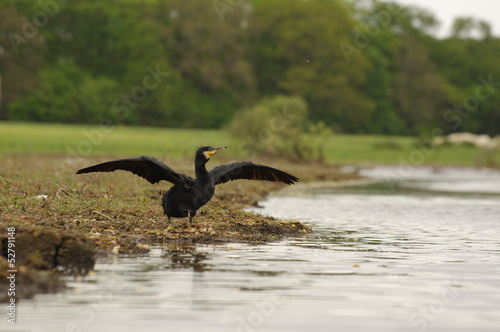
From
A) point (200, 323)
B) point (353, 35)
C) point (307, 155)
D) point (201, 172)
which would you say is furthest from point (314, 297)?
point (353, 35)

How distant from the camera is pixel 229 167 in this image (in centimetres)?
1691

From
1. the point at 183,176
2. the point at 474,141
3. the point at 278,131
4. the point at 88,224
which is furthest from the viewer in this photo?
the point at 474,141

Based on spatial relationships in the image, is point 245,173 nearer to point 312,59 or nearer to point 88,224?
point 88,224

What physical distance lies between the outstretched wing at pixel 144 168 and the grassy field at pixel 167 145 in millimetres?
28674

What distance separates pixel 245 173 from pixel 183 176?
6.25 feet

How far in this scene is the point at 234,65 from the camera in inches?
3730

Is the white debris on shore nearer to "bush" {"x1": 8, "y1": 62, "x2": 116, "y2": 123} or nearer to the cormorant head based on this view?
"bush" {"x1": 8, "y1": 62, "x2": 116, "y2": 123}

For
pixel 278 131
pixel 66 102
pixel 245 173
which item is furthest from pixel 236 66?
pixel 245 173

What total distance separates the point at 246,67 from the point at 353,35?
14.6 metres

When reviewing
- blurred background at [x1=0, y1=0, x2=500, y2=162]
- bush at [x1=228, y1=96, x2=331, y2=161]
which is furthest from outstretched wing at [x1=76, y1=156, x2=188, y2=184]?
blurred background at [x1=0, y1=0, x2=500, y2=162]

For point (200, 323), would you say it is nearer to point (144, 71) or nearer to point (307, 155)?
point (307, 155)

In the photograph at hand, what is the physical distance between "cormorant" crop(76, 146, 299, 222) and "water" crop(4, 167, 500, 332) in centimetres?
100

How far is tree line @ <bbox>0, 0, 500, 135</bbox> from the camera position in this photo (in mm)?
83000

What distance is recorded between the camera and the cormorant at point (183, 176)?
1535 cm
